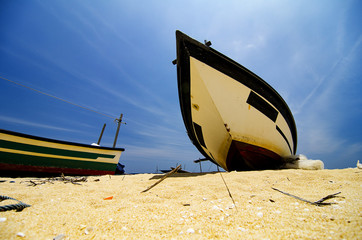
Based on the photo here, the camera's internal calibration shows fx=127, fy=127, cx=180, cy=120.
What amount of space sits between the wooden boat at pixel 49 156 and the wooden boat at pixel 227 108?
5694 millimetres

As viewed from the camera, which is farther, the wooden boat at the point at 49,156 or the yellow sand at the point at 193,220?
the wooden boat at the point at 49,156

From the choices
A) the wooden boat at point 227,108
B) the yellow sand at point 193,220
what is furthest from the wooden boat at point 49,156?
the yellow sand at point 193,220

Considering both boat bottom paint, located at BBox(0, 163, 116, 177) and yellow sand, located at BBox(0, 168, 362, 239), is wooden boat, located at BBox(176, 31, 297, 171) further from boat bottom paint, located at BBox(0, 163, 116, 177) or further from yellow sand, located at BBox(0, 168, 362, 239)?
boat bottom paint, located at BBox(0, 163, 116, 177)

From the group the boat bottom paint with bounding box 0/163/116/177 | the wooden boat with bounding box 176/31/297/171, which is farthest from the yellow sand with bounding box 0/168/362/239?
the boat bottom paint with bounding box 0/163/116/177

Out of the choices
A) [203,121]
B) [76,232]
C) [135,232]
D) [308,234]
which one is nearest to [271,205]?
[308,234]

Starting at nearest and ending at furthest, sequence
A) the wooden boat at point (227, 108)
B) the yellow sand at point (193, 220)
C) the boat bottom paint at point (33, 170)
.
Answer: the yellow sand at point (193, 220) < the wooden boat at point (227, 108) < the boat bottom paint at point (33, 170)

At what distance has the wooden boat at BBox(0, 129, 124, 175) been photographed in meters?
5.21

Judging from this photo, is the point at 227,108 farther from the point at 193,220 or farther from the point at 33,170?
the point at 33,170

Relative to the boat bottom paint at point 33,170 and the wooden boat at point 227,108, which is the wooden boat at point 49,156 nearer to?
the boat bottom paint at point 33,170

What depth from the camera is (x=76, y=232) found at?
0.93m

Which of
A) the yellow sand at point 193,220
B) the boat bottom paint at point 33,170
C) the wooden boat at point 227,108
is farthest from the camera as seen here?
the boat bottom paint at point 33,170

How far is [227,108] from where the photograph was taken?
13.4ft

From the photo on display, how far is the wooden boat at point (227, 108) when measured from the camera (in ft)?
12.1

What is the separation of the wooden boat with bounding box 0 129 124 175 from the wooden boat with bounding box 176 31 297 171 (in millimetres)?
5694
